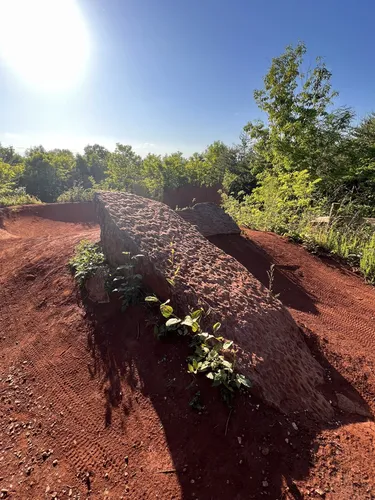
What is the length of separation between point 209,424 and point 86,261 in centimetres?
211

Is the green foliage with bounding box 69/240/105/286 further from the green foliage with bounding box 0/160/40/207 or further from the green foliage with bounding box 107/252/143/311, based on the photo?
the green foliage with bounding box 0/160/40/207

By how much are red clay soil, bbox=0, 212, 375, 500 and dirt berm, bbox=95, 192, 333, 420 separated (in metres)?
0.18

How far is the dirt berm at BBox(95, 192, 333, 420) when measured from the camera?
72.1 inches

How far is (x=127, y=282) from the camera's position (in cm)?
252

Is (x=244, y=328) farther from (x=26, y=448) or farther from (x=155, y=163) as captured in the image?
(x=155, y=163)

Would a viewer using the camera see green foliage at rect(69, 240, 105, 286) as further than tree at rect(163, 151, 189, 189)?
No

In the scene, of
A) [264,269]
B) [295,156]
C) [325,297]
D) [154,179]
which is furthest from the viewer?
[154,179]

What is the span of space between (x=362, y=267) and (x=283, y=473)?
10.9 feet

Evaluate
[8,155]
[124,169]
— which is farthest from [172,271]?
[8,155]

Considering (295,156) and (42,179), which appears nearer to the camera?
(295,156)

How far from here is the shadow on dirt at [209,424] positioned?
137 centimetres

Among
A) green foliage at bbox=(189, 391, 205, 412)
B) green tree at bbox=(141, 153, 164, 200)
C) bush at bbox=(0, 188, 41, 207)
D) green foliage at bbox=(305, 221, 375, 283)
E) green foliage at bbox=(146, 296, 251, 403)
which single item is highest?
green tree at bbox=(141, 153, 164, 200)

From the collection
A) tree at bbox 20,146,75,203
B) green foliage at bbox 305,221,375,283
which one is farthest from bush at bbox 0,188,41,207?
green foliage at bbox 305,221,375,283

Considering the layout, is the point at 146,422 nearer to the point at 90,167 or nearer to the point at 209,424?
the point at 209,424
